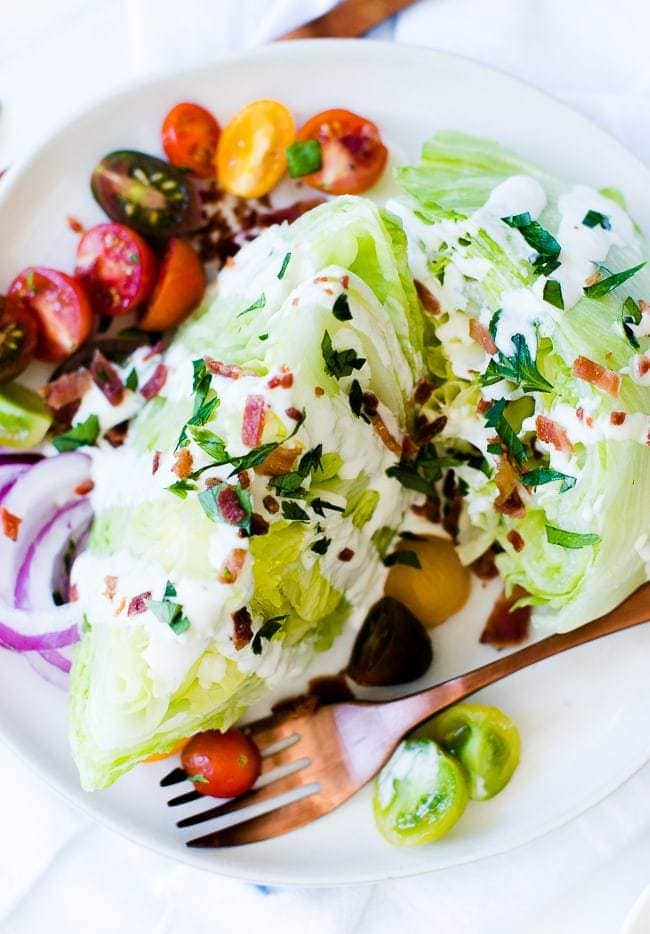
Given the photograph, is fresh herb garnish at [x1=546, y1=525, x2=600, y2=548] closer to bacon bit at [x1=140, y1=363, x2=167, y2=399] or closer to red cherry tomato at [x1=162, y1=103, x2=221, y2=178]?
bacon bit at [x1=140, y1=363, x2=167, y2=399]

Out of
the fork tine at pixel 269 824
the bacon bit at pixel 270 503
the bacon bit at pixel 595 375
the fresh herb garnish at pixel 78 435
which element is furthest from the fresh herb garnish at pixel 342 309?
the fork tine at pixel 269 824

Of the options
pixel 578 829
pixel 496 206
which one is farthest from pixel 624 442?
pixel 578 829

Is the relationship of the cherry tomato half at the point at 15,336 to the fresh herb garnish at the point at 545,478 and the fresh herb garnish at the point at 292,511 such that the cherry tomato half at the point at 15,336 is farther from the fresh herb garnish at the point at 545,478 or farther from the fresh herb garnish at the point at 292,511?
the fresh herb garnish at the point at 545,478

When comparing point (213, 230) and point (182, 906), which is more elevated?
point (213, 230)

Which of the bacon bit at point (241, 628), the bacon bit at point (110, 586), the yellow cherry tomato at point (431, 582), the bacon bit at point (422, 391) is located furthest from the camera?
the yellow cherry tomato at point (431, 582)

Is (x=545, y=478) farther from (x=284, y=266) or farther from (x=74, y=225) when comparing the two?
(x=74, y=225)

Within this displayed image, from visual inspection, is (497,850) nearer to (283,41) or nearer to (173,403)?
(173,403)
